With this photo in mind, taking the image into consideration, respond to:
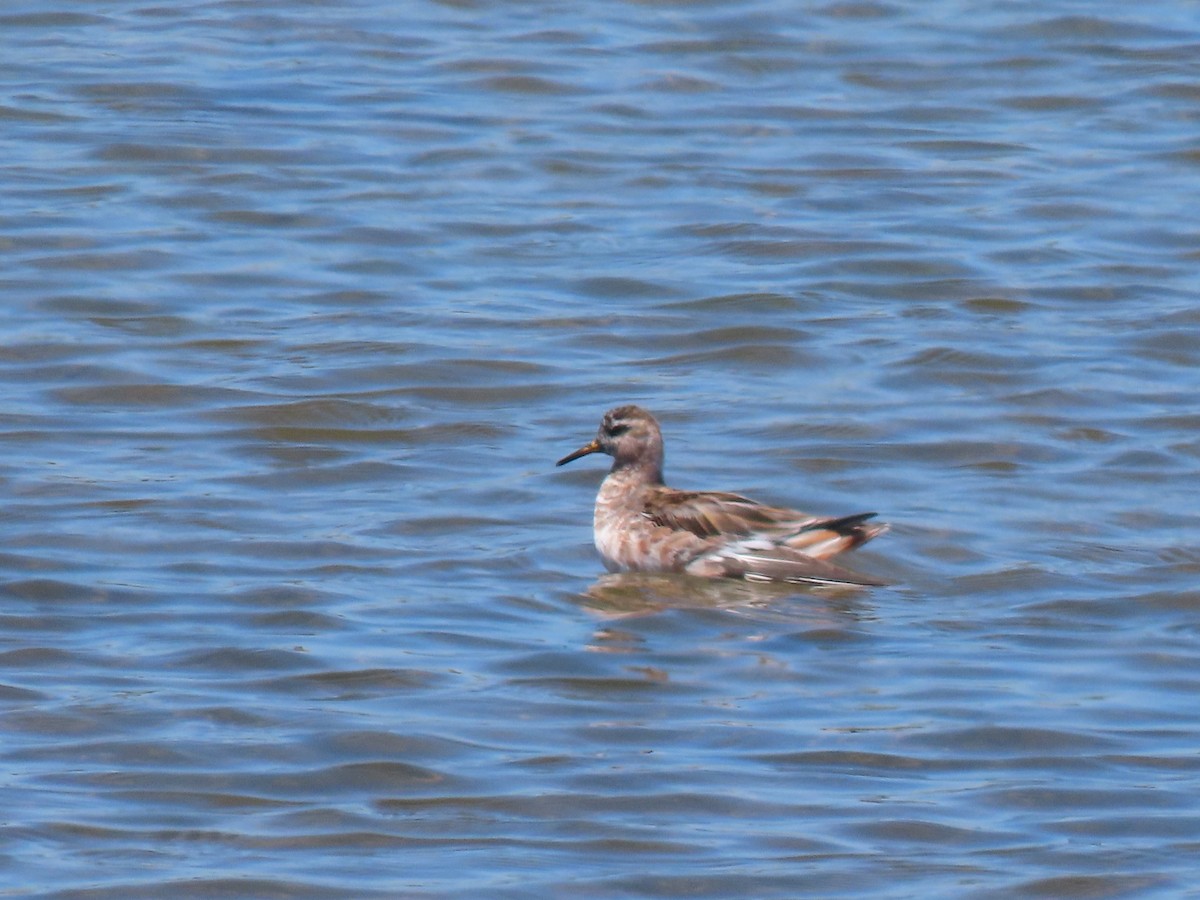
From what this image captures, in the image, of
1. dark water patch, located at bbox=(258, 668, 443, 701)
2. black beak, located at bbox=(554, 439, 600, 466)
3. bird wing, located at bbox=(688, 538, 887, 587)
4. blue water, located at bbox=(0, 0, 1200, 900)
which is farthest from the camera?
black beak, located at bbox=(554, 439, 600, 466)

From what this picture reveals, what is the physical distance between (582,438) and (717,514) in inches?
72.5

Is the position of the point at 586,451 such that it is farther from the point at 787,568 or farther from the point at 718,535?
the point at 787,568

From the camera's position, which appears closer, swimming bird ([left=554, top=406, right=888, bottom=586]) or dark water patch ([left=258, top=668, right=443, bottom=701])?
dark water patch ([left=258, top=668, right=443, bottom=701])

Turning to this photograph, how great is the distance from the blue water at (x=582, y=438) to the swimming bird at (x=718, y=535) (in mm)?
140

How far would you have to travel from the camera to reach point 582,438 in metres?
12.2

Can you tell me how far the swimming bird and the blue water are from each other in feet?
0.46

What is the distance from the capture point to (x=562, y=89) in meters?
19.1

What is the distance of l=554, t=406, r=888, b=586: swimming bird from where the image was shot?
10.2m

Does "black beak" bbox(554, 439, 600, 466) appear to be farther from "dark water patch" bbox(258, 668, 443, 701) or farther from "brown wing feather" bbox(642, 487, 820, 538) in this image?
"dark water patch" bbox(258, 668, 443, 701)

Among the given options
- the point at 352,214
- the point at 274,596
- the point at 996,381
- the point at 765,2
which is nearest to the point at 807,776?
the point at 274,596

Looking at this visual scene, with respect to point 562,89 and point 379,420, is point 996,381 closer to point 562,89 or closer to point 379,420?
point 379,420

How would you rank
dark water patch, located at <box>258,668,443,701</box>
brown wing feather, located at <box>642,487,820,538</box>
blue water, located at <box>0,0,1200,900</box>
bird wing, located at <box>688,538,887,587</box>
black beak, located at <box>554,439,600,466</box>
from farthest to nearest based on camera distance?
1. black beak, located at <box>554,439,600,466</box>
2. brown wing feather, located at <box>642,487,820,538</box>
3. bird wing, located at <box>688,538,887,587</box>
4. dark water patch, located at <box>258,668,443,701</box>
5. blue water, located at <box>0,0,1200,900</box>

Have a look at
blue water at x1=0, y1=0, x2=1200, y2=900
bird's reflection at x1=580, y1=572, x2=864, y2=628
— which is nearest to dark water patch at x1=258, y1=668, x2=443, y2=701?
blue water at x1=0, y1=0, x2=1200, y2=900

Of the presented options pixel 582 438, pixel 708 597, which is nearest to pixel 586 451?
pixel 582 438
